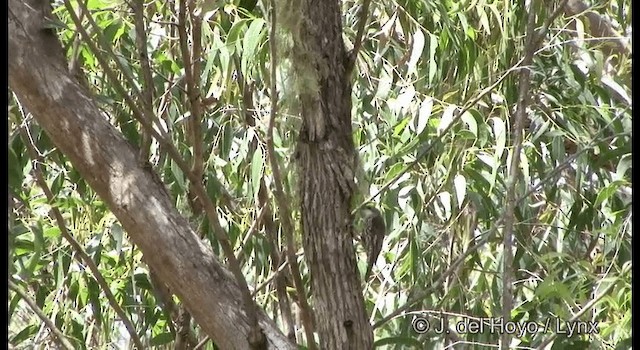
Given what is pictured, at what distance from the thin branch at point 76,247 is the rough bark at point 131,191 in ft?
0.81

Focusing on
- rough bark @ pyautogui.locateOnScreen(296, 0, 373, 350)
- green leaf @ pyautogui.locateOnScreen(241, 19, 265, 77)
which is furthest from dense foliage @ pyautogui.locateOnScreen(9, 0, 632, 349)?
rough bark @ pyautogui.locateOnScreen(296, 0, 373, 350)

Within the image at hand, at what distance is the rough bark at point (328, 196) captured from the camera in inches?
40.1

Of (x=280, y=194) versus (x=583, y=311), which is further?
(x=583, y=311)

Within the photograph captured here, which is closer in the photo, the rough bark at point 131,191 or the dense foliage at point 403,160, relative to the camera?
the rough bark at point 131,191

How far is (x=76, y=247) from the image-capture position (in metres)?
1.23

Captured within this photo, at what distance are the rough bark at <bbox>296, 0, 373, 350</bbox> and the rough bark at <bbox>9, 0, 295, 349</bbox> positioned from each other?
2.6 inches

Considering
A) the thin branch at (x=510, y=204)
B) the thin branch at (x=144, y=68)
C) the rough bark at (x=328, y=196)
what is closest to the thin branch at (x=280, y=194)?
the rough bark at (x=328, y=196)

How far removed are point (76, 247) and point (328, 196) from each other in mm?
371

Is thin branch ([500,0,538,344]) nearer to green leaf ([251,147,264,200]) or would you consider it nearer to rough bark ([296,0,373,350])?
rough bark ([296,0,373,350])

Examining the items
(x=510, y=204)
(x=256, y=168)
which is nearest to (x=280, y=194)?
(x=510, y=204)

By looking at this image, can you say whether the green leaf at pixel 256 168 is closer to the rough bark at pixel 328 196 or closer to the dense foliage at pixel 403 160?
the dense foliage at pixel 403 160

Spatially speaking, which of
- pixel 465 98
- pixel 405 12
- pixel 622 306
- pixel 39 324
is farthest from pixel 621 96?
pixel 39 324

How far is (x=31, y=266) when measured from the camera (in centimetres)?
127

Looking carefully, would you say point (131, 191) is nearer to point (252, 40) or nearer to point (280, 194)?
point (280, 194)
